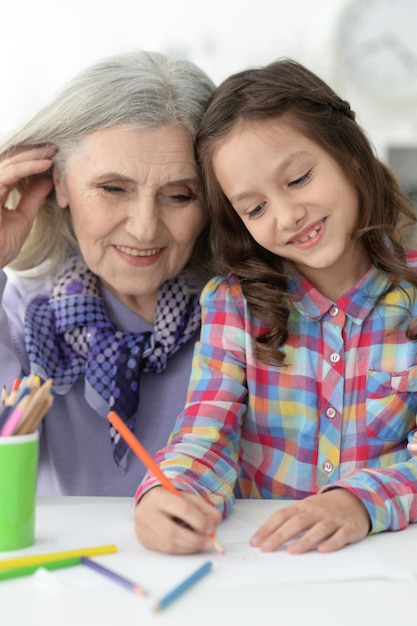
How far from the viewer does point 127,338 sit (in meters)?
1.70

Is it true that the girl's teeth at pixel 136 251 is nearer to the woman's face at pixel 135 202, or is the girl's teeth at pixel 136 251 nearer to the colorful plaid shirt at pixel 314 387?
the woman's face at pixel 135 202

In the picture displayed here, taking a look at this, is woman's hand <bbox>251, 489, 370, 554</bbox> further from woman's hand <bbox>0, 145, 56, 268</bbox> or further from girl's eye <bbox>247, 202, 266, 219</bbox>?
woman's hand <bbox>0, 145, 56, 268</bbox>

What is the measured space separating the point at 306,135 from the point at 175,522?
69 cm

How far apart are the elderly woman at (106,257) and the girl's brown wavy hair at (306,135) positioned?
4.1 inches

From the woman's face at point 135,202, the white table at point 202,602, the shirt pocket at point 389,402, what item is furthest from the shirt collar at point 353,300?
the white table at point 202,602

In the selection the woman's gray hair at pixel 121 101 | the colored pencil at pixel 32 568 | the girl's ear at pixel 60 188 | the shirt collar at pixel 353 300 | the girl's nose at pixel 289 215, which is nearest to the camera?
the colored pencil at pixel 32 568

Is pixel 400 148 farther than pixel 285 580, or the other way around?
pixel 400 148

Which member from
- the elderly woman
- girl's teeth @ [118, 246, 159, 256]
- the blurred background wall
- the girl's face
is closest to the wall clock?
the blurred background wall

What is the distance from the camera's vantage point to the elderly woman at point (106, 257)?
5.14ft

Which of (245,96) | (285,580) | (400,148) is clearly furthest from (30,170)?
(400,148)

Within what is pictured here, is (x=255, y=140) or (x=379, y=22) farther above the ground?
(x=379, y=22)

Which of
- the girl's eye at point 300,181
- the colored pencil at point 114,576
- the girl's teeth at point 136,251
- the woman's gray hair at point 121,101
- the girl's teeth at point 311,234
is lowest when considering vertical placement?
the colored pencil at point 114,576

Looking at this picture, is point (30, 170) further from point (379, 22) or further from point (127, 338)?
point (379, 22)

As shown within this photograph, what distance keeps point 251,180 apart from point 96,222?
0.36 meters
